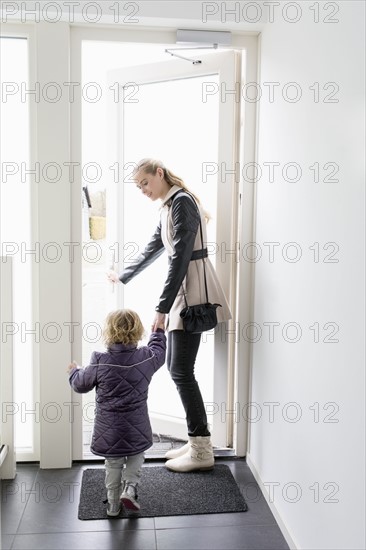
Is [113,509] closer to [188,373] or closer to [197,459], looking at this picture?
[197,459]

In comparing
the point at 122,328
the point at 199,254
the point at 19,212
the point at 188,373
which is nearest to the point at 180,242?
the point at 199,254

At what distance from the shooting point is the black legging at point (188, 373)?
2668 millimetres

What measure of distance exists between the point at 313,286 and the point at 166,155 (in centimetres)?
140

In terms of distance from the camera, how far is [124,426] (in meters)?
2.33

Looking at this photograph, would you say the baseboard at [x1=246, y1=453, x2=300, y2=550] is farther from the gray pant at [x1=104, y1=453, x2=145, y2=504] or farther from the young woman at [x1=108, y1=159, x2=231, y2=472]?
the gray pant at [x1=104, y1=453, x2=145, y2=504]

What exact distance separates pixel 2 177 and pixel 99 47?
3.33ft

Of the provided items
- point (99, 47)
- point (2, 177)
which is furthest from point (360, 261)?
point (99, 47)

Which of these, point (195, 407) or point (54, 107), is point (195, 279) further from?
point (54, 107)

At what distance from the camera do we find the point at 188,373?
270cm

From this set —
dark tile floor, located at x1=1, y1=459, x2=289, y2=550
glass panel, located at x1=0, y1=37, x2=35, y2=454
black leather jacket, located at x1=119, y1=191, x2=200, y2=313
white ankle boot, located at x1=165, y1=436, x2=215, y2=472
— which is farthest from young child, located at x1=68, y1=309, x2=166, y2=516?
glass panel, located at x1=0, y1=37, x2=35, y2=454

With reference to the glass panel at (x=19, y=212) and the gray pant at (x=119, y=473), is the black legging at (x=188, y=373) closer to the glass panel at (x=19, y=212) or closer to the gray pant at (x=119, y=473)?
the gray pant at (x=119, y=473)

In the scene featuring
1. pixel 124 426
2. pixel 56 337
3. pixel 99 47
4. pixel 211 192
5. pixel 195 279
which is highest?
pixel 99 47

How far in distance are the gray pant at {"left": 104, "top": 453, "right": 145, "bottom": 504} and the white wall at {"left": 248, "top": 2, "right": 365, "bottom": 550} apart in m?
0.55
